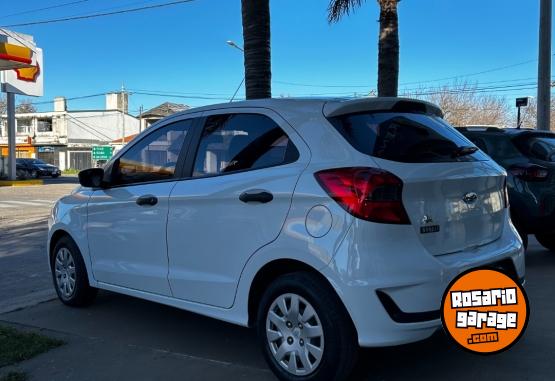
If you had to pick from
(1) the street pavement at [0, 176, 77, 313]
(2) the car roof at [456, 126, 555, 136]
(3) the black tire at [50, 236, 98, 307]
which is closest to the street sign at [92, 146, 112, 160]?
(1) the street pavement at [0, 176, 77, 313]

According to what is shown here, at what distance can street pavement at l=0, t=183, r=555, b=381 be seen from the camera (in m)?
3.84

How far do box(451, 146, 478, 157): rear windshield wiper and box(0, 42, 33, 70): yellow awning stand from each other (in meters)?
26.9

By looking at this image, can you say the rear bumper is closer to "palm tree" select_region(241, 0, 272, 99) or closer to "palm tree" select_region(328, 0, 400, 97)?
"palm tree" select_region(241, 0, 272, 99)

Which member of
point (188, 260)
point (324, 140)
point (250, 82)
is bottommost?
point (188, 260)

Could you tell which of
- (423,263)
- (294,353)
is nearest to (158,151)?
(294,353)

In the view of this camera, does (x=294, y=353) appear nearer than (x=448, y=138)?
Yes

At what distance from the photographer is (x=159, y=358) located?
13.9ft

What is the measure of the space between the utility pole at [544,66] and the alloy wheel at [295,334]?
10261 millimetres

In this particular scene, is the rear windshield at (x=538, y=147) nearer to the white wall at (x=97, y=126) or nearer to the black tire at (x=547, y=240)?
the black tire at (x=547, y=240)

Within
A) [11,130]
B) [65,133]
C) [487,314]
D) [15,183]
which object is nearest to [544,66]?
[487,314]

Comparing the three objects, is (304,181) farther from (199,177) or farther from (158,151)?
(158,151)

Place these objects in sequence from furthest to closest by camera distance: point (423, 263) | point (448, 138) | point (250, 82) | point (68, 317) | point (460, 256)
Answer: point (250, 82), point (68, 317), point (448, 138), point (460, 256), point (423, 263)

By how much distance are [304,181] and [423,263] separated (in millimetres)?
852

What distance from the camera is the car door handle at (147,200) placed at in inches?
176
